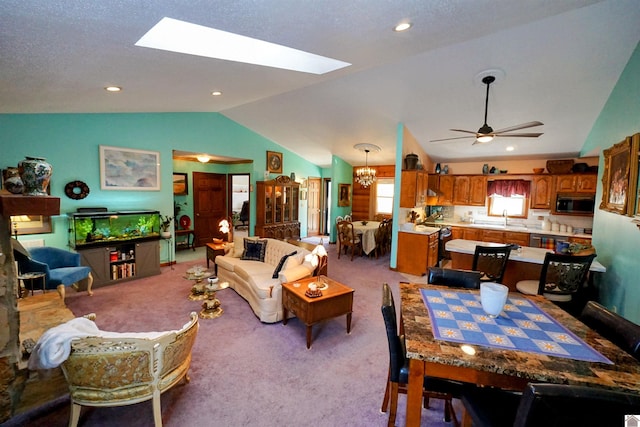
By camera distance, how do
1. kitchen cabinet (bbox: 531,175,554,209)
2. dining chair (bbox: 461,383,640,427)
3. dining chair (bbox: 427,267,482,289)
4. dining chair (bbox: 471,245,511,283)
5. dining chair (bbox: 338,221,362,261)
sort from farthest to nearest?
1. dining chair (bbox: 338,221,362,261)
2. kitchen cabinet (bbox: 531,175,554,209)
3. dining chair (bbox: 471,245,511,283)
4. dining chair (bbox: 427,267,482,289)
5. dining chair (bbox: 461,383,640,427)

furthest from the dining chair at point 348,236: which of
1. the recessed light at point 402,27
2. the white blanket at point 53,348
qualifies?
the white blanket at point 53,348

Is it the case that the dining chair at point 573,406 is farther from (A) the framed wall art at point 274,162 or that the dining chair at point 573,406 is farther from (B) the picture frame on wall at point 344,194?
(B) the picture frame on wall at point 344,194

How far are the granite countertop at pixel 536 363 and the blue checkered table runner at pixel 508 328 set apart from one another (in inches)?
1.9

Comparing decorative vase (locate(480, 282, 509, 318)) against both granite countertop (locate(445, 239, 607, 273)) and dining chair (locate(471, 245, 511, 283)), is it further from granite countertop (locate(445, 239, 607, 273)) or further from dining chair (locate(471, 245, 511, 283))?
granite countertop (locate(445, 239, 607, 273))

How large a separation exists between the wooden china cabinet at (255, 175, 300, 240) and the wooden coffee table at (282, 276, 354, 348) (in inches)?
153

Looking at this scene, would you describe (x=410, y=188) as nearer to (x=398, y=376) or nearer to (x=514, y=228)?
(x=514, y=228)

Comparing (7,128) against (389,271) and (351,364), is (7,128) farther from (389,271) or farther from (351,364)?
(389,271)

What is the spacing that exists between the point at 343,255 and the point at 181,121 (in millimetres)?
4550

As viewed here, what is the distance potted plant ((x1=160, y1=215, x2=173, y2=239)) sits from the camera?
5188mm

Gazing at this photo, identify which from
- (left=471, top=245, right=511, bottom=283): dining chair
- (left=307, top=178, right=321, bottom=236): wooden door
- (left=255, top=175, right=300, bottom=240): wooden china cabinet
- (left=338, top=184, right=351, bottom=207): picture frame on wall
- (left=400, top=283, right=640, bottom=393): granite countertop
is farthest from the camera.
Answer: (left=307, top=178, right=321, bottom=236): wooden door

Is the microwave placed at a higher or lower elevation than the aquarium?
higher

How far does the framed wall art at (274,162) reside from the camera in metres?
7.17

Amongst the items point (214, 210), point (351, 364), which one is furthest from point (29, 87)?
point (214, 210)

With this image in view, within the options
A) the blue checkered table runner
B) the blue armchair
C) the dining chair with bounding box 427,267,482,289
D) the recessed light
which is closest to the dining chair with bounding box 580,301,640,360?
the blue checkered table runner
